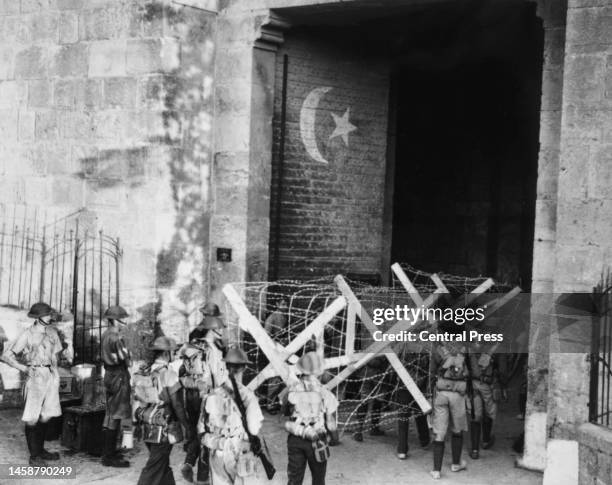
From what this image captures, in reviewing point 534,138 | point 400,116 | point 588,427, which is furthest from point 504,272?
point 588,427

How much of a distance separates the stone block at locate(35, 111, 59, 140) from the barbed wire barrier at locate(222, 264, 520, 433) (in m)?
3.36

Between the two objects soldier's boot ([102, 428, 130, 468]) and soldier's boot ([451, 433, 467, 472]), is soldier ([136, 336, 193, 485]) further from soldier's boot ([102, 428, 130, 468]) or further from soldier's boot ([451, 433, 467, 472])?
soldier's boot ([451, 433, 467, 472])

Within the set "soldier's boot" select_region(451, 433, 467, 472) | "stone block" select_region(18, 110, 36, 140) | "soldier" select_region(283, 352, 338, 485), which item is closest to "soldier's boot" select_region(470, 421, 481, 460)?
"soldier's boot" select_region(451, 433, 467, 472)

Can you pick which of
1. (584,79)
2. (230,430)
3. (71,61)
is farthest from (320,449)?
(71,61)

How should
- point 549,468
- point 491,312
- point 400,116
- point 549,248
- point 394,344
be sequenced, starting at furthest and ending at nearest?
point 400,116 < point 491,312 < point 394,344 < point 549,248 < point 549,468

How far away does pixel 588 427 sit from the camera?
8211 millimetres

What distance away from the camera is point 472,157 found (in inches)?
749

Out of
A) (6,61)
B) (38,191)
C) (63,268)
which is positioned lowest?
(63,268)

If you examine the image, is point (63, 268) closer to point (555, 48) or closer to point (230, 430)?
point (230, 430)

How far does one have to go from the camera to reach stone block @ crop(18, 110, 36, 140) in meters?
13.0

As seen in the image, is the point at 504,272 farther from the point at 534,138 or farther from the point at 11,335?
the point at 11,335

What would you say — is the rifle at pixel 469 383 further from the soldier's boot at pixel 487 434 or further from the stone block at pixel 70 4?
the stone block at pixel 70 4

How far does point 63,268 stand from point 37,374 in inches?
123

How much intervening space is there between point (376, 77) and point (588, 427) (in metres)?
7.22
